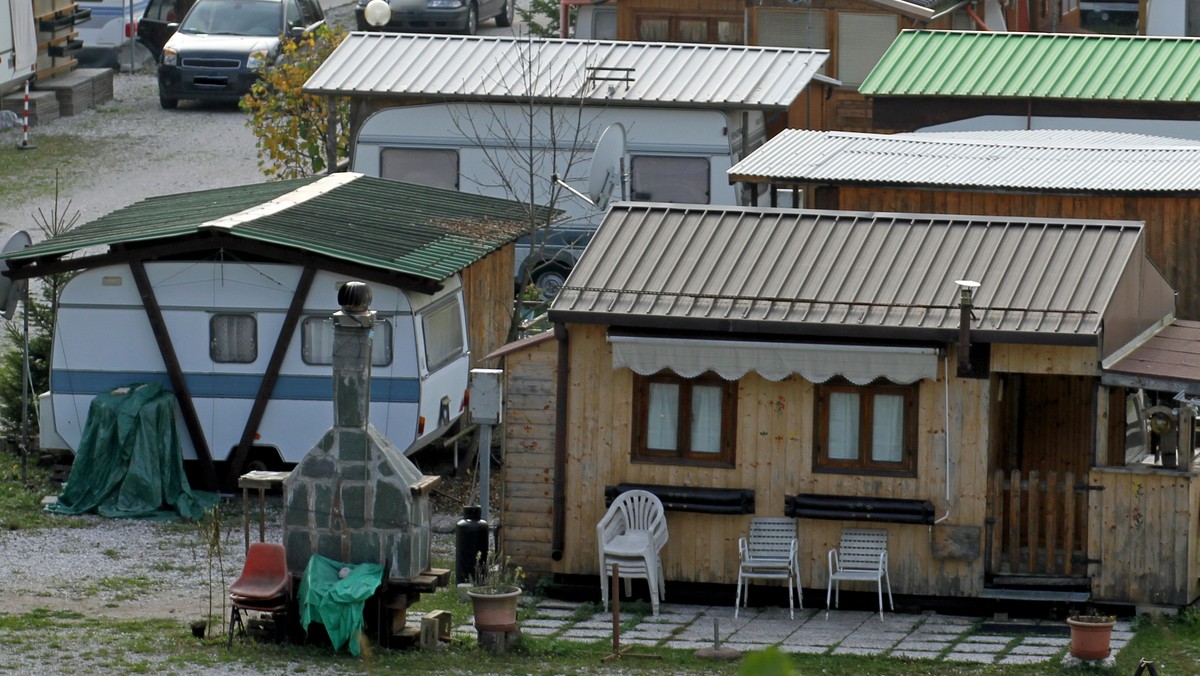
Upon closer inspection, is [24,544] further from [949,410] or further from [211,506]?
[949,410]

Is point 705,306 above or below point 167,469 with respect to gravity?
Result: above

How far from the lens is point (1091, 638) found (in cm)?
1305

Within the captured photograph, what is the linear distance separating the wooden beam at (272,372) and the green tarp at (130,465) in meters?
0.52

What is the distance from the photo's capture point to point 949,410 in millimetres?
14805

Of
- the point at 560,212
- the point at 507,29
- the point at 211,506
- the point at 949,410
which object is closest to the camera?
the point at 949,410

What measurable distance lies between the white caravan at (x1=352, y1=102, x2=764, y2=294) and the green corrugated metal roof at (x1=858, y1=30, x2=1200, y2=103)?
1938mm

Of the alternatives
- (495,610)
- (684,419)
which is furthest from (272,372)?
(495,610)

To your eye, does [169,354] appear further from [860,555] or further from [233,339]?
[860,555]

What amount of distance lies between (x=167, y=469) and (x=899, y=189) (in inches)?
282

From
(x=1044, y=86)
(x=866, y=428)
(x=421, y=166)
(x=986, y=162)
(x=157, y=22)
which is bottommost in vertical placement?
(x=866, y=428)

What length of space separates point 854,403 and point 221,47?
20445 millimetres

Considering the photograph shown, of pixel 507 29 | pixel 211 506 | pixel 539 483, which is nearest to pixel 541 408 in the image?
pixel 539 483

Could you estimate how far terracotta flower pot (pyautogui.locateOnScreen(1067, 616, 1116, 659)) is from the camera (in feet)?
42.7

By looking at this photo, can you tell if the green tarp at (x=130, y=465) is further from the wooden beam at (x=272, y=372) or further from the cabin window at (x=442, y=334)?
the cabin window at (x=442, y=334)
